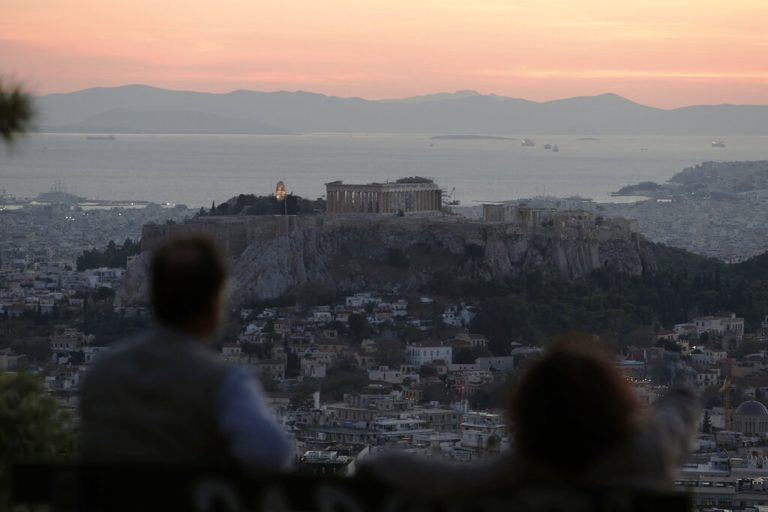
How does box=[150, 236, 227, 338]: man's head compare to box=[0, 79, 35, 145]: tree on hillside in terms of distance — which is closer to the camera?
box=[150, 236, 227, 338]: man's head

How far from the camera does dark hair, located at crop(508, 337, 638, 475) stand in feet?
10.5

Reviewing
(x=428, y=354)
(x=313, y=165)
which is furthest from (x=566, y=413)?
(x=313, y=165)

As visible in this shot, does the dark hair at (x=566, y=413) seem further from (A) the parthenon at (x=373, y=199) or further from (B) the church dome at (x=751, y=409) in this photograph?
(A) the parthenon at (x=373, y=199)

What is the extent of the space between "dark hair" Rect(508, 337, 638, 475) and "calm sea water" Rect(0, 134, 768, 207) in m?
107

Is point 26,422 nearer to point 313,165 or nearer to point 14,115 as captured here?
point 14,115

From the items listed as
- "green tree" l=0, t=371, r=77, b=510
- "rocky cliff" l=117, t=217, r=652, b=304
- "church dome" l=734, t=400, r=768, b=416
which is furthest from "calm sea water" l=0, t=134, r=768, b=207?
"green tree" l=0, t=371, r=77, b=510

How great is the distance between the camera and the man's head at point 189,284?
11.1 ft

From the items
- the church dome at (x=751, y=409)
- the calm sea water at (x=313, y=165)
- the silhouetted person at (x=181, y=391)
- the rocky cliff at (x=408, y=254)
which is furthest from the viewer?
the calm sea water at (x=313, y=165)

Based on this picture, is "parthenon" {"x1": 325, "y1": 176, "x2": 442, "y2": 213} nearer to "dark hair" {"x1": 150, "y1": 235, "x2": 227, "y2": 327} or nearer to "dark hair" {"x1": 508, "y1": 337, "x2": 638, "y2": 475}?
"dark hair" {"x1": 150, "y1": 235, "x2": 227, "y2": 327}

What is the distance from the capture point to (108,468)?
3.34 m

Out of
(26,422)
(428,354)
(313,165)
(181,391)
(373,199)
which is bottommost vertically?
(428,354)

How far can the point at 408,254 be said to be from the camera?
5972 cm

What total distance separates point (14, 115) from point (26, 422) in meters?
0.98

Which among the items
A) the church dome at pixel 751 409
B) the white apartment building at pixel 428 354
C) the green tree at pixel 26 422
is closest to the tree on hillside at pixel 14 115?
the green tree at pixel 26 422
